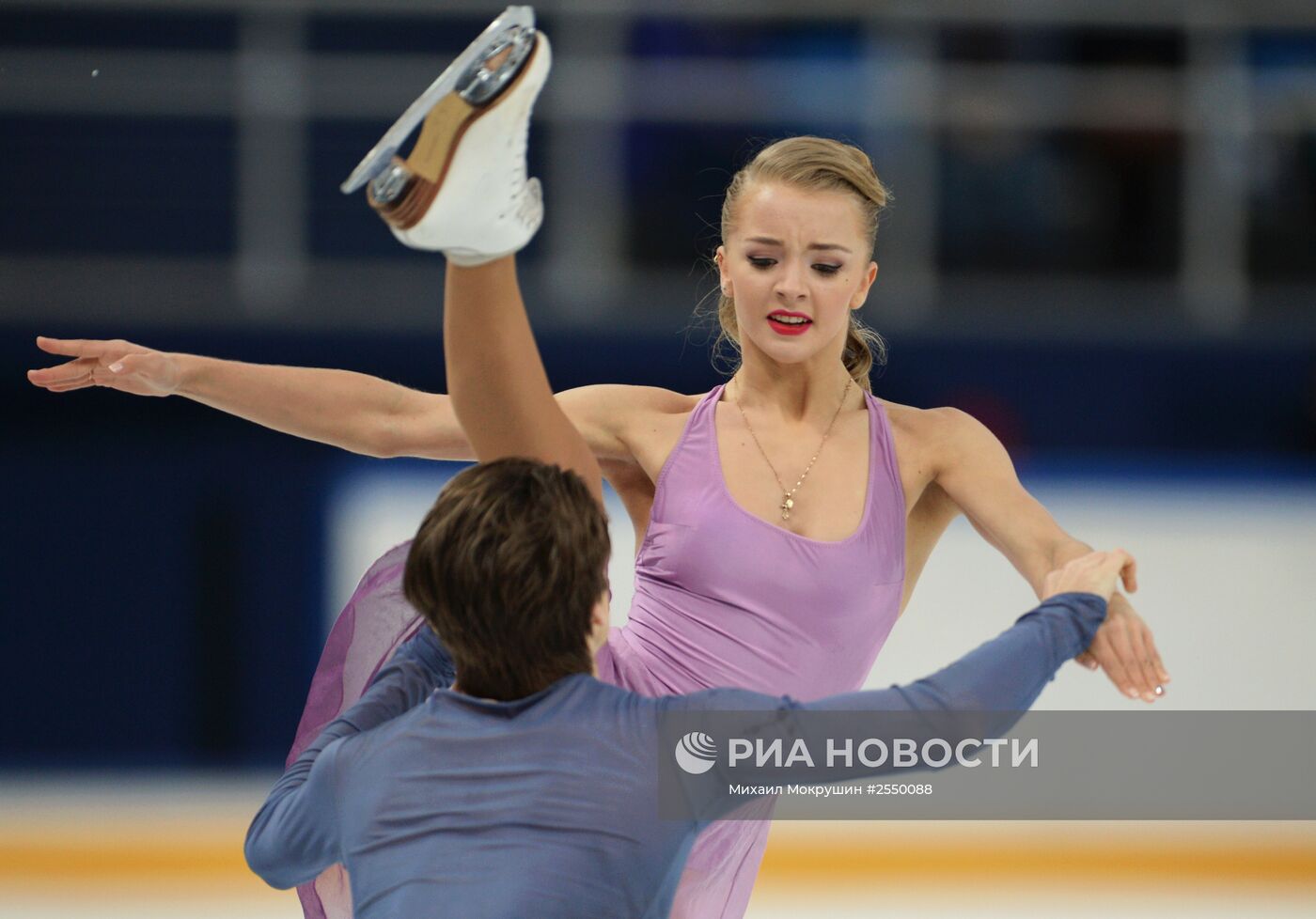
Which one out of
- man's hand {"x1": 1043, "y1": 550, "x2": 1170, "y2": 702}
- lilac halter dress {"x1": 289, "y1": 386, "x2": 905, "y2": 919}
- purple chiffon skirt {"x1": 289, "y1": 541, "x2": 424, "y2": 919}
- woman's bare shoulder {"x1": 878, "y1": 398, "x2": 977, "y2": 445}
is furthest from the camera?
woman's bare shoulder {"x1": 878, "y1": 398, "x2": 977, "y2": 445}

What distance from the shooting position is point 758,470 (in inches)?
101

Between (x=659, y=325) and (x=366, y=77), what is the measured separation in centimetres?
150

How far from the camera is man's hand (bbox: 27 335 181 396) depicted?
2.36m

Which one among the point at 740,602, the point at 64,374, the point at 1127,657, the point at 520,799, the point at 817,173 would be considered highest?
the point at 817,173

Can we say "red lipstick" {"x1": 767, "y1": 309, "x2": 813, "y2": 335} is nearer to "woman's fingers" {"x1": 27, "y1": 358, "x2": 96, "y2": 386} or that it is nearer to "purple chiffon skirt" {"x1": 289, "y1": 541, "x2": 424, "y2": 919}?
→ "purple chiffon skirt" {"x1": 289, "y1": 541, "x2": 424, "y2": 919}

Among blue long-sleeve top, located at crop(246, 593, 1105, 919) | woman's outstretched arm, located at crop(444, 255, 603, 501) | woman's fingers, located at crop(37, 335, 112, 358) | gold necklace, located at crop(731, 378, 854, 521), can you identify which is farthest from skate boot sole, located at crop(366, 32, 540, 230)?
gold necklace, located at crop(731, 378, 854, 521)

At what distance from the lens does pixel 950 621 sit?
4840mm

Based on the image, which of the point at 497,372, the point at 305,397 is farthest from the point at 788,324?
the point at 305,397

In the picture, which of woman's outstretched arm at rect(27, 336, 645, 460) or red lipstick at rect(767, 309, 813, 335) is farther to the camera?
red lipstick at rect(767, 309, 813, 335)

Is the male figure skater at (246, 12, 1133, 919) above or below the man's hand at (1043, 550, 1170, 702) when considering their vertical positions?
below

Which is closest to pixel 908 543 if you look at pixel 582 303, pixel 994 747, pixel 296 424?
pixel 994 747

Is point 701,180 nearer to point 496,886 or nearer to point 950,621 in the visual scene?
point 950,621

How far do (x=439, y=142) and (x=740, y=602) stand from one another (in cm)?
91

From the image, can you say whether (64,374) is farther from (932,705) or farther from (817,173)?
(932,705)
